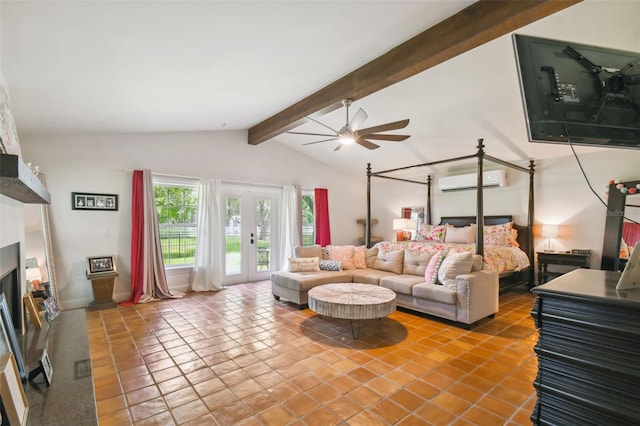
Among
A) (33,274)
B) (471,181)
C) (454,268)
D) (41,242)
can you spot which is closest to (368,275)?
(454,268)

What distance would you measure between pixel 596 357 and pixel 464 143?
4532mm

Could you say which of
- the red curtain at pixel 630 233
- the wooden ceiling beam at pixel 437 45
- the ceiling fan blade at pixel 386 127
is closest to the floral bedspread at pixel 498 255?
the red curtain at pixel 630 233

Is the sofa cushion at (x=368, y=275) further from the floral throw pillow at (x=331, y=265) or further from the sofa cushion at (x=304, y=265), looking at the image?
the sofa cushion at (x=304, y=265)

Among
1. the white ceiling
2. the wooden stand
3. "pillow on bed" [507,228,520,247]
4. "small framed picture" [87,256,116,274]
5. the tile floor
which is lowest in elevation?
the tile floor

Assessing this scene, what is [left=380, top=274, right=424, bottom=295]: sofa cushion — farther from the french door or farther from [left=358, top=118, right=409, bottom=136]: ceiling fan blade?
the french door

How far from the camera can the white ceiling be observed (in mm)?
1889

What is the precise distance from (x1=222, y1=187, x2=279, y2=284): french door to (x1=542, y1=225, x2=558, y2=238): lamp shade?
4999 millimetres

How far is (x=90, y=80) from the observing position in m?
2.56

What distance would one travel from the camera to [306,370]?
250cm

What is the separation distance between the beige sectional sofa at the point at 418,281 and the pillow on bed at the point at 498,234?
1.78 meters

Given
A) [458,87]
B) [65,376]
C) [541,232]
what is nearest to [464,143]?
[458,87]

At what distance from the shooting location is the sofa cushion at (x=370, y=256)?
504 cm

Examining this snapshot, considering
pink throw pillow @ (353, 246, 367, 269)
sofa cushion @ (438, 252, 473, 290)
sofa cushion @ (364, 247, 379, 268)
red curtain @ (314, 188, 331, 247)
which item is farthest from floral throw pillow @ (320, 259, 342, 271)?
red curtain @ (314, 188, 331, 247)

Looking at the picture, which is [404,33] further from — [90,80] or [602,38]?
[90,80]
